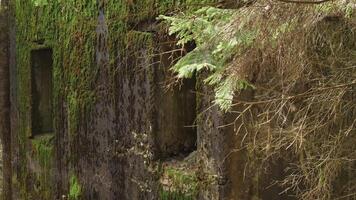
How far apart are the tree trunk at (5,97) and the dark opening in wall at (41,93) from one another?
0.76 meters

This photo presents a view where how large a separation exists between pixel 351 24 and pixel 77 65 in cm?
366

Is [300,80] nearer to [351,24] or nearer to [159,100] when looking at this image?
[351,24]

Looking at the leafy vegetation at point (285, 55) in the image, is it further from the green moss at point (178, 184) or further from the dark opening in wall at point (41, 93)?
the dark opening in wall at point (41, 93)

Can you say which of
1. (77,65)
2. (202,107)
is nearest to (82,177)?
(77,65)

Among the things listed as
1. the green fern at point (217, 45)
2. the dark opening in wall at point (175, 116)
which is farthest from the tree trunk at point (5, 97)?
the green fern at point (217, 45)

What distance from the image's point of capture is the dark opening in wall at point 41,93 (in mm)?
7555

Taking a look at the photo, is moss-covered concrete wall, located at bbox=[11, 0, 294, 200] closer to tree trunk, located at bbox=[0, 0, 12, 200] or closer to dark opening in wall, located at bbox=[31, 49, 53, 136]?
dark opening in wall, located at bbox=[31, 49, 53, 136]

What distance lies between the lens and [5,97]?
26.6 feet

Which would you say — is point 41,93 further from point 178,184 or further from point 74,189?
point 178,184

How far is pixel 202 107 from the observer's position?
4.52m

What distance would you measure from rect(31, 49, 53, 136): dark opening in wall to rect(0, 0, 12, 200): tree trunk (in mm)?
755

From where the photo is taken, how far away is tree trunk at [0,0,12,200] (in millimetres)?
8117

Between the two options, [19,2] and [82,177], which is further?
[19,2]

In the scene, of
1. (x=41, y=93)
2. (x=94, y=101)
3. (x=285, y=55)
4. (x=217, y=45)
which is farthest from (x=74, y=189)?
(x=285, y=55)
